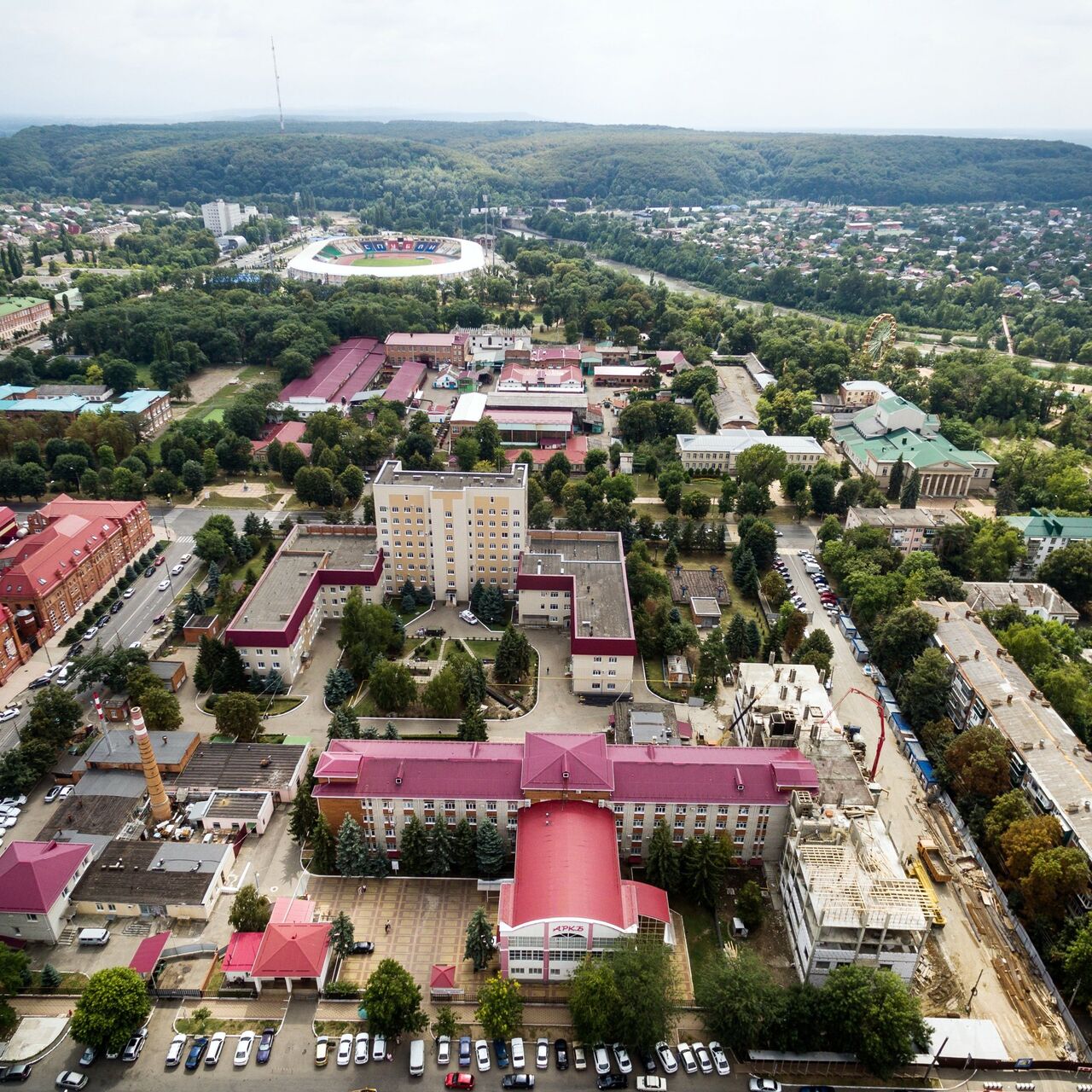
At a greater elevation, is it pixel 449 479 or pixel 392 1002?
pixel 449 479

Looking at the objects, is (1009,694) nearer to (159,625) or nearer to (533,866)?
(533,866)

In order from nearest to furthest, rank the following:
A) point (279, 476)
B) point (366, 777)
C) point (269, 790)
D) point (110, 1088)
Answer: point (110, 1088) < point (366, 777) < point (269, 790) < point (279, 476)

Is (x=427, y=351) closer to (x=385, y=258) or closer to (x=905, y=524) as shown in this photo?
(x=905, y=524)

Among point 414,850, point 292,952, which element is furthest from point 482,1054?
point 414,850

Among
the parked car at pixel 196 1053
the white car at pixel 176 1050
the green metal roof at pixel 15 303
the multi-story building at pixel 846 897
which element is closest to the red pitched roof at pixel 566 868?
the multi-story building at pixel 846 897

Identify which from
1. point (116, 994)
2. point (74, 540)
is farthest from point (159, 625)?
point (116, 994)

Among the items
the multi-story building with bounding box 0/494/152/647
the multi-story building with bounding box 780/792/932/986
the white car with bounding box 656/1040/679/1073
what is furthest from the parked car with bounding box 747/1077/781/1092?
the multi-story building with bounding box 0/494/152/647
